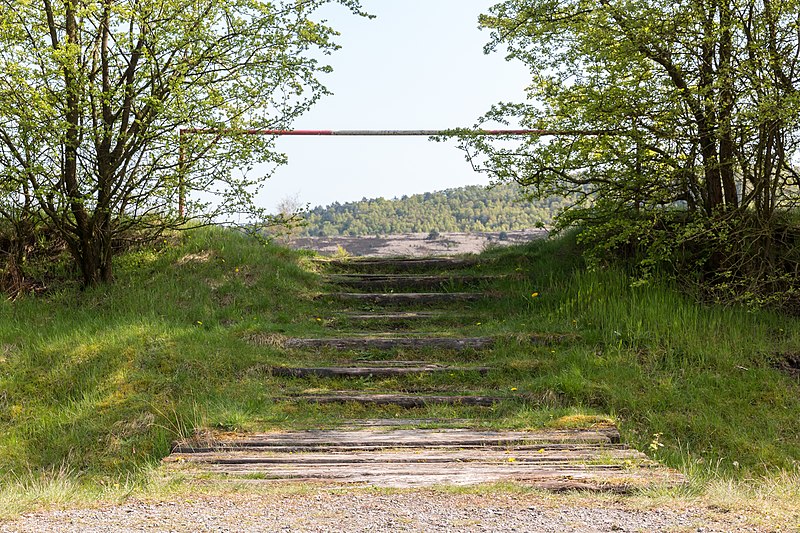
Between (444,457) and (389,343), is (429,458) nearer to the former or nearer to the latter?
(444,457)

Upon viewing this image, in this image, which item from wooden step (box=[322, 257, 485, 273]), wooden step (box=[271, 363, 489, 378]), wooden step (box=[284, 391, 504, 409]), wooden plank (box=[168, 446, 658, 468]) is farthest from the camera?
wooden step (box=[322, 257, 485, 273])

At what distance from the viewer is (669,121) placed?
746 cm

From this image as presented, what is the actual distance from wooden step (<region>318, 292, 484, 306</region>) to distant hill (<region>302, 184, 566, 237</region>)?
3619 millimetres

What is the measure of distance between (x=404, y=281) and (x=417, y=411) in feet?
10.8

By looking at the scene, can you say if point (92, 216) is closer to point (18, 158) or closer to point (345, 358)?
point (18, 158)

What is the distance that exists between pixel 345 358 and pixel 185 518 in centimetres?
374

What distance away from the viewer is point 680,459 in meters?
5.31

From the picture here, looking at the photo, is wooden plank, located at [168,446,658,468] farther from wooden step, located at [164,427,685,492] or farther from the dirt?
the dirt

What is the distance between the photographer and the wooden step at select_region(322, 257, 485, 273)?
962cm

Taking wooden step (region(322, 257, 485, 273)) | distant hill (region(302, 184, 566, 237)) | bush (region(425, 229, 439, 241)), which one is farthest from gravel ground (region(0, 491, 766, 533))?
distant hill (region(302, 184, 566, 237))

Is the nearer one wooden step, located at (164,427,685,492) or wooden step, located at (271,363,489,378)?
wooden step, located at (164,427,685,492)

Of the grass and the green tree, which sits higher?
the green tree

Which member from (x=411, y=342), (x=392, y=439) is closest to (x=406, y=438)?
(x=392, y=439)

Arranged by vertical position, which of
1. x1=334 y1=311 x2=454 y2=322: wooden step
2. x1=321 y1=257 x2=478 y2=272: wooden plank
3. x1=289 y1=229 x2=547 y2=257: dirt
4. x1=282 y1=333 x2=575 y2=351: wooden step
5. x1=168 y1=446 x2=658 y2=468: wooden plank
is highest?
x1=289 y1=229 x2=547 y2=257: dirt
